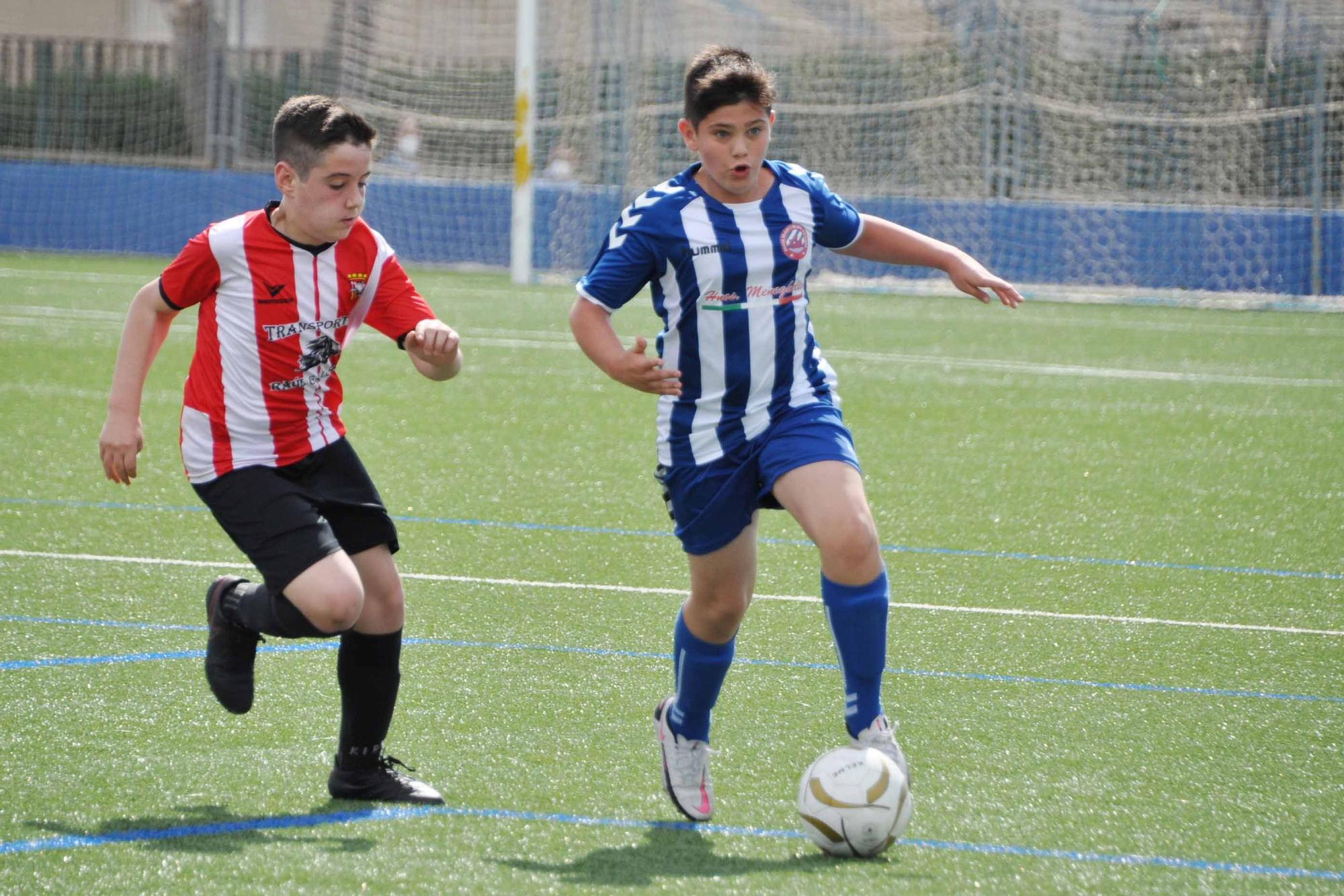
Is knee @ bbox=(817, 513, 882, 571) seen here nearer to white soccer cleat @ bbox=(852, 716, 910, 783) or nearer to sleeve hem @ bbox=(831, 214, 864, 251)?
white soccer cleat @ bbox=(852, 716, 910, 783)

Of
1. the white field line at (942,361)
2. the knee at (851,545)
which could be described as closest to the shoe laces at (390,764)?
the knee at (851,545)

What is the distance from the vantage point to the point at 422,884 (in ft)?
9.43

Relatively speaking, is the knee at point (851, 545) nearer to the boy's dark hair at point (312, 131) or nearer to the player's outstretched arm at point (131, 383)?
the boy's dark hair at point (312, 131)

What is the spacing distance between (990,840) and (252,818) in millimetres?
1439

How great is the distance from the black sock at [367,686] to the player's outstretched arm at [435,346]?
23.0 inches

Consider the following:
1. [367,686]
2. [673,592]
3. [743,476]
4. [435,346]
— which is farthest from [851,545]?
[673,592]

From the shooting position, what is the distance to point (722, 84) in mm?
3434

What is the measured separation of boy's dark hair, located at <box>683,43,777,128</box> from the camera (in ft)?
11.3

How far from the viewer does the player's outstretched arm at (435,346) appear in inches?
135

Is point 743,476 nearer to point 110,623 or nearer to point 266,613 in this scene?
point 266,613

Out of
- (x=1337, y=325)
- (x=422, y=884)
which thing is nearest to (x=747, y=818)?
(x=422, y=884)

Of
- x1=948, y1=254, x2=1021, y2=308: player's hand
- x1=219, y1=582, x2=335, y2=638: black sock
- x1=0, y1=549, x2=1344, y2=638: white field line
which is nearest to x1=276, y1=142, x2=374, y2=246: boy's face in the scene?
x1=219, y1=582, x2=335, y2=638: black sock

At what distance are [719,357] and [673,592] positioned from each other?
6.48 ft

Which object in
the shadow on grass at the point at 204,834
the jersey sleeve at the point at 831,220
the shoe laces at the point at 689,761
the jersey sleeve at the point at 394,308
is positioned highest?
the jersey sleeve at the point at 831,220
